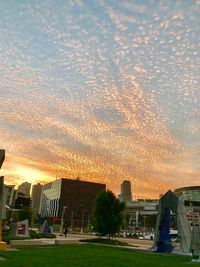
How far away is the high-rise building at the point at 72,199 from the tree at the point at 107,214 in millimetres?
109691

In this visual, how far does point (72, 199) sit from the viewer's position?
160 meters

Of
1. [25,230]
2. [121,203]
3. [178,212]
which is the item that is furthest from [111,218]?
[178,212]

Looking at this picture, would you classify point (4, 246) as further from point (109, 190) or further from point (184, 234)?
point (109, 190)

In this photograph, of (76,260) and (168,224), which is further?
(168,224)

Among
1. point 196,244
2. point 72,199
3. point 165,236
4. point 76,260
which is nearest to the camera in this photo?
point 76,260

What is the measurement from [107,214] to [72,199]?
121334 mm

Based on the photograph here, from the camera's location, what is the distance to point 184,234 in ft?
92.4

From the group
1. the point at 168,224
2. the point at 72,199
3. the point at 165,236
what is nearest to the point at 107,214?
the point at 168,224

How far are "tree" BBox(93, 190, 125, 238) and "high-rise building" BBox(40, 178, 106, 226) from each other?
110m

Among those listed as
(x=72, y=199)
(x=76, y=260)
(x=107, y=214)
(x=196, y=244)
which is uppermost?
(x=72, y=199)

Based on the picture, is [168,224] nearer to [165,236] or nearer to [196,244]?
[165,236]

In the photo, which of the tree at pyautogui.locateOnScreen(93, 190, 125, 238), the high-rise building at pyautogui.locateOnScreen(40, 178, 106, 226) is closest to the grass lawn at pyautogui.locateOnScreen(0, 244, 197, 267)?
the tree at pyautogui.locateOnScreen(93, 190, 125, 238)

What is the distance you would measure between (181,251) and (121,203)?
1579 centimetres

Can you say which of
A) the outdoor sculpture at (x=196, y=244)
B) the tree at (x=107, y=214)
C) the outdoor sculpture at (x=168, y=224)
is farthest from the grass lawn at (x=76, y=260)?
the tree at (x=107, y=214)
